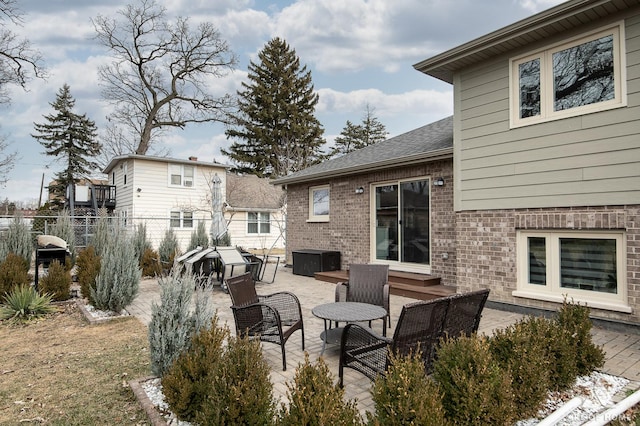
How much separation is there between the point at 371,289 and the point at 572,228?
2.97 metres

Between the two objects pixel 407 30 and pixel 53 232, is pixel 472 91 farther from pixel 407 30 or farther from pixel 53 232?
pixel 53 232

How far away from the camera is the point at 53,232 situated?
10.2 m

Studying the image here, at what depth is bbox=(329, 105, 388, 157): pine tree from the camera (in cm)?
3703

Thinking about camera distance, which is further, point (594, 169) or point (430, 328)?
point (594, 169)

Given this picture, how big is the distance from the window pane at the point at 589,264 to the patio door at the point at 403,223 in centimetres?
287

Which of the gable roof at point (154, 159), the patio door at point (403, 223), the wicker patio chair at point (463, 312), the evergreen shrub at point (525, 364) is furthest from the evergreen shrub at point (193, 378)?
the gable roof at point (154, 159)

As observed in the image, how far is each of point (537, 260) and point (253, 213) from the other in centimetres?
1841

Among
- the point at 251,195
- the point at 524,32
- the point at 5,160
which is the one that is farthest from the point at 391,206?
the point at 5,160

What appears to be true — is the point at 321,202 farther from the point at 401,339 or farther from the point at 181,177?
the point at 181,177

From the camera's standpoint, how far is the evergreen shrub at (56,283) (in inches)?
277

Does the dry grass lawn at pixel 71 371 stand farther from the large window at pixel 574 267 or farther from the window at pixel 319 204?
the window at pixel 319 204

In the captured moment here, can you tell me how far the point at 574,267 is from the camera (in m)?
5.49

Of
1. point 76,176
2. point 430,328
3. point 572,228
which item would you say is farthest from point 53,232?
point 76,176

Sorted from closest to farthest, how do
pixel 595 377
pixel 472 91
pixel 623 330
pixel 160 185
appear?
pixel 595 377
pixel 623 330
pixel 472 91
pixel 160 185
